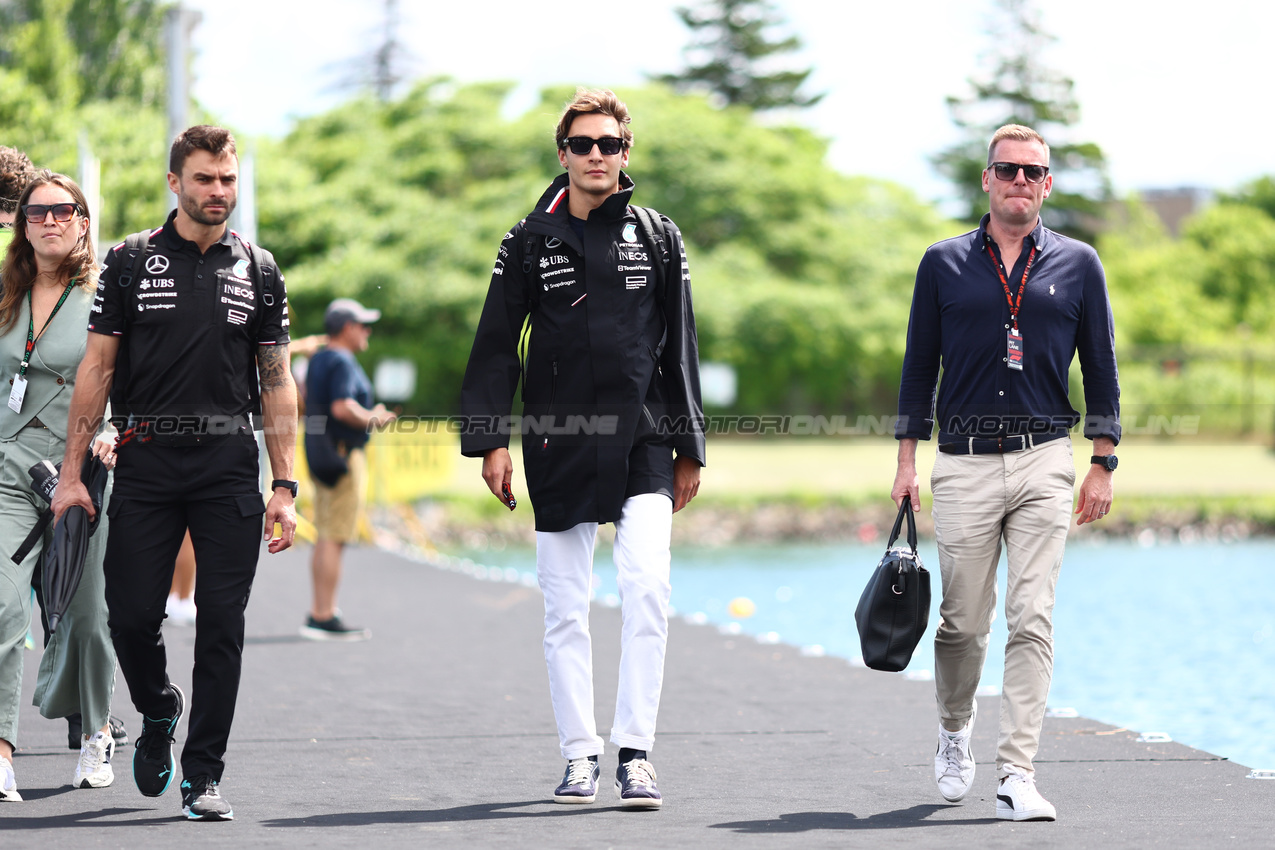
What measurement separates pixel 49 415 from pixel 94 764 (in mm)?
1202

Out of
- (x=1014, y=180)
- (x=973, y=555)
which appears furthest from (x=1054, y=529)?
(x=1014, y=180)

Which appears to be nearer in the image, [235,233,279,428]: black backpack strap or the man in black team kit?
the man in black team kit

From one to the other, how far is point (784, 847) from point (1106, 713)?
23.2ft

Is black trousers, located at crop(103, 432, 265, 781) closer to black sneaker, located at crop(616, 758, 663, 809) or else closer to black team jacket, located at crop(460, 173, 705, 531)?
black team jacket, located at crop(460, 173, 705, 531)

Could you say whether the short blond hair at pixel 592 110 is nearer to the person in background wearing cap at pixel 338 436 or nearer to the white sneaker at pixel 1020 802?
the white sneaker at pixel 1020 802

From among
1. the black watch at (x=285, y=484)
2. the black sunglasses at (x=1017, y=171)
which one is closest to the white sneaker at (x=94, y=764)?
the black watch at (x=285, y=484)

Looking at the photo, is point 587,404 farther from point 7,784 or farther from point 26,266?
point 7,784

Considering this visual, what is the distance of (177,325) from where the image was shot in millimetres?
5223

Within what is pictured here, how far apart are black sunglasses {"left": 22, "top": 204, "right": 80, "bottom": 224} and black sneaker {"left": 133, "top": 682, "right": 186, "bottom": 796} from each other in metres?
1.66

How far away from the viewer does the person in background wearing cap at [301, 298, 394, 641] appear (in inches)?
424

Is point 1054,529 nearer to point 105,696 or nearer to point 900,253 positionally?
point 105,696

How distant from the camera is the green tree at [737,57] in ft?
198

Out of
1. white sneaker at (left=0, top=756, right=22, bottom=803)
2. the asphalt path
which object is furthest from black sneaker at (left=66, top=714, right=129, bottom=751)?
white sneaker at (left=0, top=756, right=22, bottom=803)

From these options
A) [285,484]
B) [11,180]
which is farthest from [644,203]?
[285,484]
